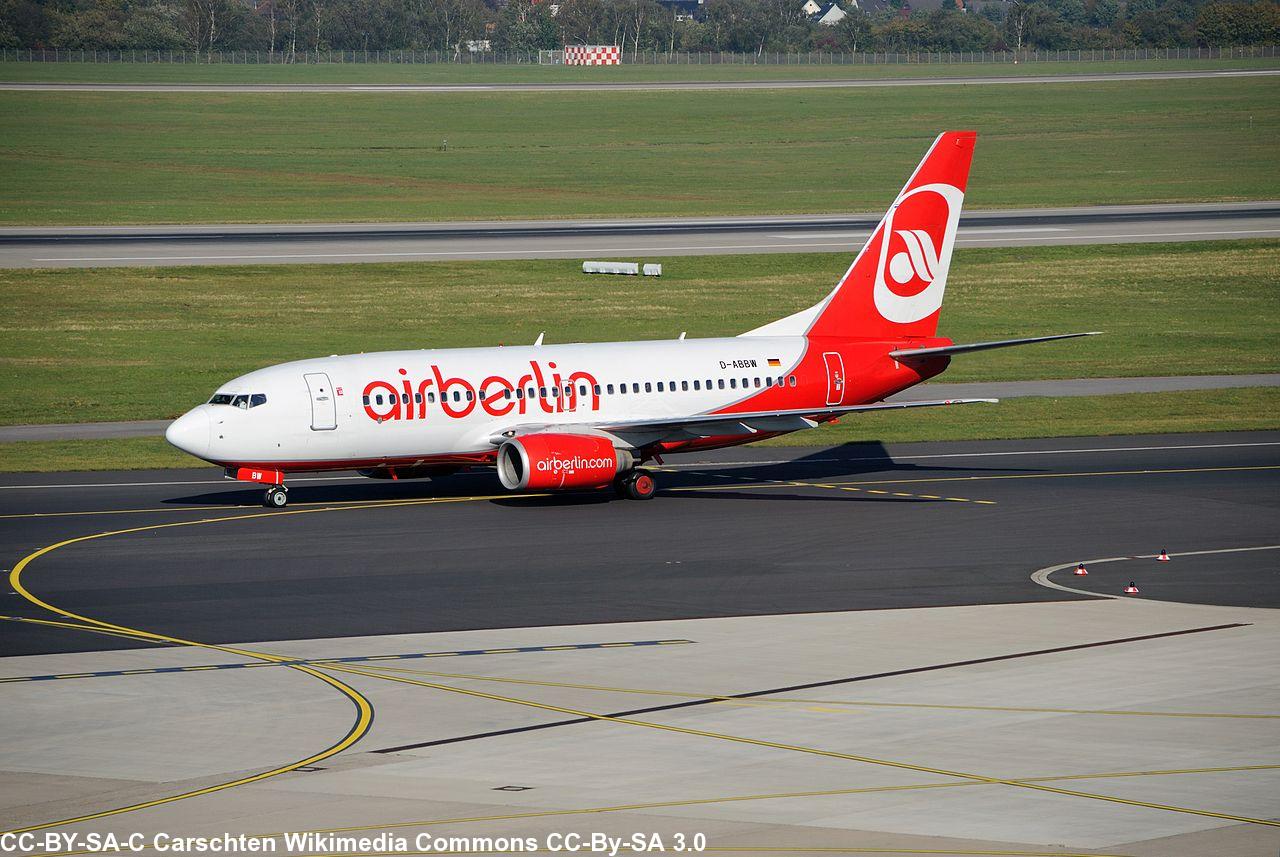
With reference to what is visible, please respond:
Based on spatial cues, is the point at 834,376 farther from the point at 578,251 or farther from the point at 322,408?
the point at 578,251

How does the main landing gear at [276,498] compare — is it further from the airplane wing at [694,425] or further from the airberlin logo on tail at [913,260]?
the airberlin logo on tail at [913,260]

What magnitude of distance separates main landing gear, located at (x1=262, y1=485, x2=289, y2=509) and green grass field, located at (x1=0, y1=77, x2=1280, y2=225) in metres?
72.3

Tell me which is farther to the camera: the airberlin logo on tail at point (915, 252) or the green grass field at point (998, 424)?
the green grass field at point (998, 424)

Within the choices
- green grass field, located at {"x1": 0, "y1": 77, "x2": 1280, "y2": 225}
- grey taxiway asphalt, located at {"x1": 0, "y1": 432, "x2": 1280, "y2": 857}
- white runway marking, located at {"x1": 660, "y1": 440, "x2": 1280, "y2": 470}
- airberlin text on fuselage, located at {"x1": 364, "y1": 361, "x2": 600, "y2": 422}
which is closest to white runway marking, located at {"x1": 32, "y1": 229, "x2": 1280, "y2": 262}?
green grass field, located at {"x1": 0, "y1": 77, "x2": 1280, "y2": 225}

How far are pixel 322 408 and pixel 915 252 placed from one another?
779 inches

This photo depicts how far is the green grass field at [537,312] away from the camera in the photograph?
7544 cm

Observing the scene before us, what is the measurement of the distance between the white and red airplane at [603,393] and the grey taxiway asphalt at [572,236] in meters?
46.9

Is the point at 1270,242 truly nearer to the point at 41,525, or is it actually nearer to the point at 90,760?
the point at 41,525

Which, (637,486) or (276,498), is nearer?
(276,498)

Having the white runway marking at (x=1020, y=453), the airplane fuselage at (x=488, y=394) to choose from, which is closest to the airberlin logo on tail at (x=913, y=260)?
the airplane fuselage at (x=488, y=394)

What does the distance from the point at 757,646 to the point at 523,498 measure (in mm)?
19141

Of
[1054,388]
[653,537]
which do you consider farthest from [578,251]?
[653,537]

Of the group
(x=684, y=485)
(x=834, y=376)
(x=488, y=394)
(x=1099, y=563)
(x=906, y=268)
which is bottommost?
(x=684, y=485)

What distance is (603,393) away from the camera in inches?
2005
